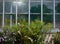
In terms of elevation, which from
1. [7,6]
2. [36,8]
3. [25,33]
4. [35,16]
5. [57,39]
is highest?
[7,6]

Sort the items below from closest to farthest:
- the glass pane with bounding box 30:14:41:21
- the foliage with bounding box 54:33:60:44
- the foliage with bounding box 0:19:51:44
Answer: the foliage with bounding box 0:19:51:44 → the foliage with bounding box 54:33:60:44 → the glass pane with bounding box 30:14:41:21

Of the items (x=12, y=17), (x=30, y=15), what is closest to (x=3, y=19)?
(x=12, y=17)

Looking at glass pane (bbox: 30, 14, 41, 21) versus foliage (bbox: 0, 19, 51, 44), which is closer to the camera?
foliage (bbox: 0, 19, 51, 44)

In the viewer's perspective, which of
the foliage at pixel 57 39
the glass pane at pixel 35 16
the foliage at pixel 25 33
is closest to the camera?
the foliage at pixel 25 33

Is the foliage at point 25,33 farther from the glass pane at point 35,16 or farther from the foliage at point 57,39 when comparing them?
the glass pane at point 35,16

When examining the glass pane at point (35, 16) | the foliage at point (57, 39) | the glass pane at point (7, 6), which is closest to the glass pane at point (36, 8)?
the glass pane at point (35, 16)

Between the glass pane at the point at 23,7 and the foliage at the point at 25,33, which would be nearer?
the foliage at the point at 25,33

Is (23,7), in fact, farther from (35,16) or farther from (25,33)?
(25,33)

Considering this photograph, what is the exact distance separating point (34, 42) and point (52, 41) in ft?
4.26

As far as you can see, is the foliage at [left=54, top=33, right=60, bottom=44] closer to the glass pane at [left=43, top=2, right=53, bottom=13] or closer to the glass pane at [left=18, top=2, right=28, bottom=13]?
the glass pane at [left=43, top=2, right=53, bottom=13]

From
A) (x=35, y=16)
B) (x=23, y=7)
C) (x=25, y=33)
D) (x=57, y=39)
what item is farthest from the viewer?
(x=23, y=7)

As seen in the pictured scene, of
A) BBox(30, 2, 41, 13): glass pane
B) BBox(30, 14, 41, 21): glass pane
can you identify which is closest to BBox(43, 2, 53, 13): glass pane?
BBox(30, 2, 41, 13): glass pane

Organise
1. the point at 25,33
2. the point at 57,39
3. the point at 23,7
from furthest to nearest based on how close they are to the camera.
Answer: the point at 23,7 → the point at 57,39 → the point at 25,33

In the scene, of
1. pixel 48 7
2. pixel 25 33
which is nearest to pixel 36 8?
pixel 48 7
